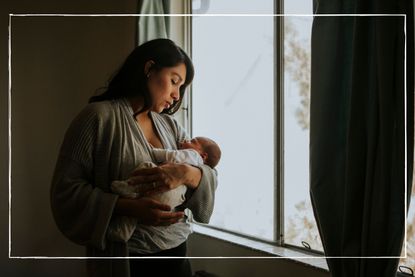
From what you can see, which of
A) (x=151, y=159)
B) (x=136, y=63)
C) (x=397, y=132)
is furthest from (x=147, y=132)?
(x=397, y=132)

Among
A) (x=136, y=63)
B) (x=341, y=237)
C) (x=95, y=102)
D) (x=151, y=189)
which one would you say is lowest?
(x=341, y=237)

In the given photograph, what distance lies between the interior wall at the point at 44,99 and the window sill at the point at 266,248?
380 millimetres

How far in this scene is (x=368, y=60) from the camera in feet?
4.95

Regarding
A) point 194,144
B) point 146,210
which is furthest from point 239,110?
point 146,210

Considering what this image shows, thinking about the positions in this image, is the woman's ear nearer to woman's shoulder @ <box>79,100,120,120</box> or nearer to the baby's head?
woman's shoulder @ <box>79,100,120,120</box>

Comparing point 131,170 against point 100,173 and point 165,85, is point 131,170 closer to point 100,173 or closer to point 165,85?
point 100,173

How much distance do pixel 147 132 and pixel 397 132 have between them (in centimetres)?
74

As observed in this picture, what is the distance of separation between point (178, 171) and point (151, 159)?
0.09m

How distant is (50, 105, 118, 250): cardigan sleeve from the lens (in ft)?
4.82

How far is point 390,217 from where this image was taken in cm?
149

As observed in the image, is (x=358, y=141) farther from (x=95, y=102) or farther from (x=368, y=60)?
(x=95, y=102)

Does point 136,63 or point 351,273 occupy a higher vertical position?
point 136,63

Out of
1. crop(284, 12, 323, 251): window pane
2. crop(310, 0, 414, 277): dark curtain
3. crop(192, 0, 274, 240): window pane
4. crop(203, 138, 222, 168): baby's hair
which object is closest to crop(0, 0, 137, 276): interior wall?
crop(192, 0, 274, 240): window pane

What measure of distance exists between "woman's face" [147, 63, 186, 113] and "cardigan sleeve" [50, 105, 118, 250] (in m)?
0.19
